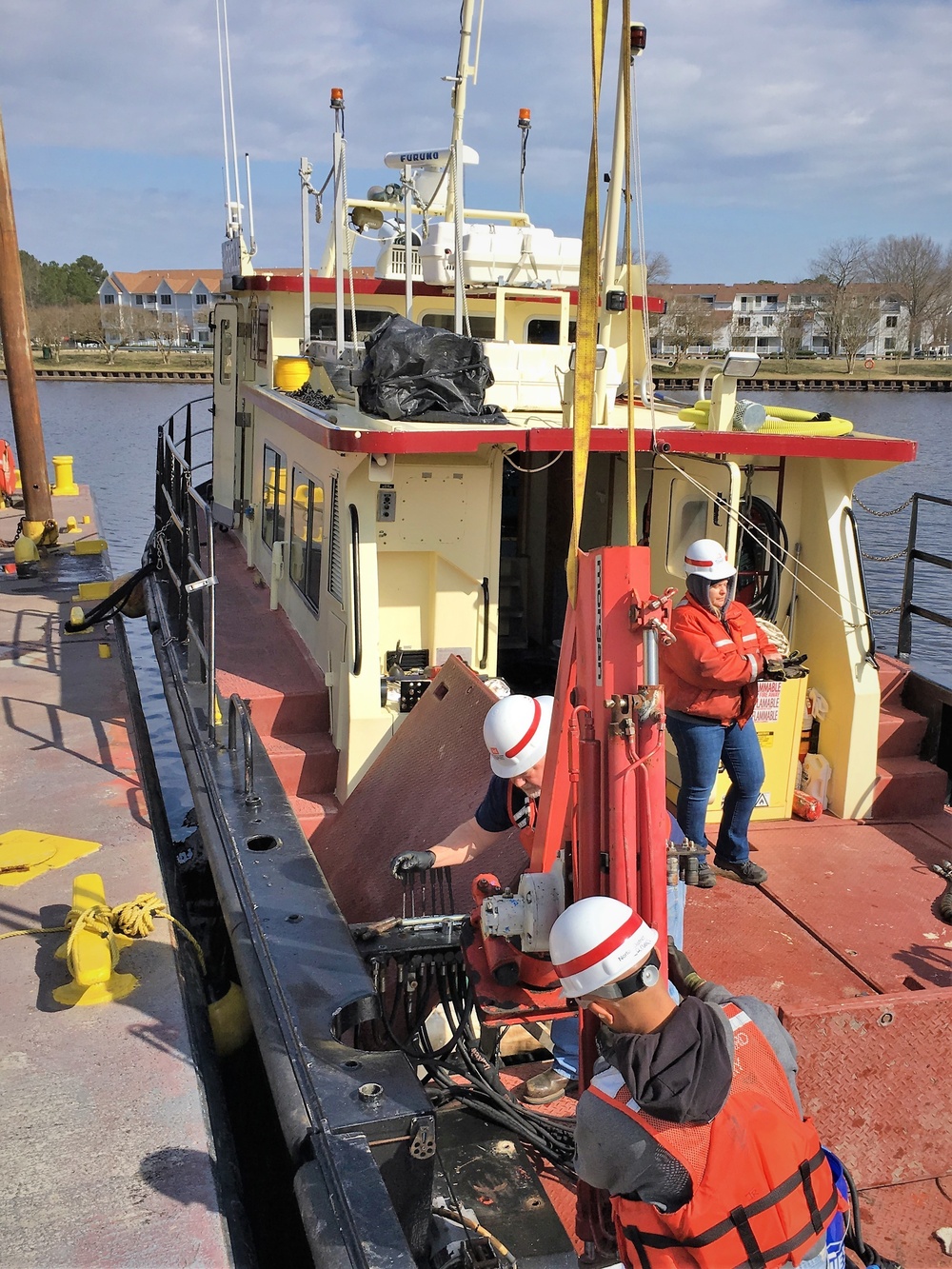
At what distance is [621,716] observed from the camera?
2.72 metres

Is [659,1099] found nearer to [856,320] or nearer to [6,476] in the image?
[6,476]

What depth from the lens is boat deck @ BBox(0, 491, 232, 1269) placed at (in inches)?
110

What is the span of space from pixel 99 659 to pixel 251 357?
3.61 metres

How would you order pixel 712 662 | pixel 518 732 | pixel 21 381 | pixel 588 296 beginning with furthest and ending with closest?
pixel 21 381 → pixel 712 662 → pixel 518 732 → pixel 588 296

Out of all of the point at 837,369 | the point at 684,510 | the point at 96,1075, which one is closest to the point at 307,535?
the point at 684,510

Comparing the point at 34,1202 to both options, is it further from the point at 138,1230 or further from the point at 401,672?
the point at 401,672

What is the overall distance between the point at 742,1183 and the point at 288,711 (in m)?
4.57

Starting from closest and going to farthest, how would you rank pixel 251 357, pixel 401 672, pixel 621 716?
pixel 621 716 → pixel 401 672 → pixel 251 357

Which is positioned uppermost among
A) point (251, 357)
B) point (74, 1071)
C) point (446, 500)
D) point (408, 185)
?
point (408, 185)

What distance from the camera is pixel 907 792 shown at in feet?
20.6

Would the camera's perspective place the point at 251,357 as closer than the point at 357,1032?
No

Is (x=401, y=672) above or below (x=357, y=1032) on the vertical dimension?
above

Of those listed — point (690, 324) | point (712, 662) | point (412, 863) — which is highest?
point (690, 324)

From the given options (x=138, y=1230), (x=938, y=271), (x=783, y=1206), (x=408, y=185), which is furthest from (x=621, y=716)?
(x=938, y=271)
